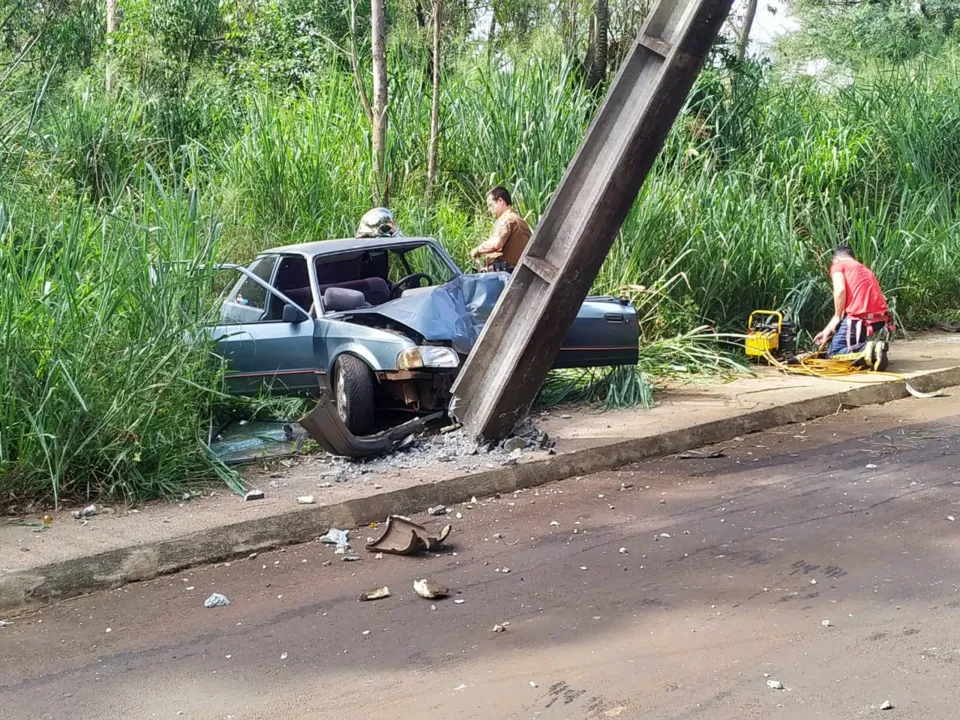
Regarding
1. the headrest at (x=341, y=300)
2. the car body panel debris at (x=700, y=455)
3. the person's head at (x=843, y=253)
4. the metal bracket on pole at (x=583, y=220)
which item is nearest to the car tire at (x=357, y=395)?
the metal bracket on pole at (x=583, y=220)

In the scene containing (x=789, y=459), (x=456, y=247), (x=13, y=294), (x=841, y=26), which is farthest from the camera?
(x=841, y=26)

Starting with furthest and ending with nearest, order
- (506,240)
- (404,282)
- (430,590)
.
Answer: (506,240) → (404,282) → (430,590)

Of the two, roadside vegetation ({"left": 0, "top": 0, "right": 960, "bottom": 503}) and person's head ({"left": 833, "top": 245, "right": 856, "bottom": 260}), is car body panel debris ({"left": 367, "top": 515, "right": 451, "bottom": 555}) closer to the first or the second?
roadside vegetation ({"left": 0, "top": 0, "right": 960, "bottom": 503})

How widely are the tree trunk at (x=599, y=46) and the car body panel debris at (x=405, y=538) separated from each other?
11.0 m

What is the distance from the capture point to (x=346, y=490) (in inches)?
251

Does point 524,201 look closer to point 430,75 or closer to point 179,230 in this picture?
point 430,75

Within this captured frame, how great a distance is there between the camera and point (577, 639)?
424cm

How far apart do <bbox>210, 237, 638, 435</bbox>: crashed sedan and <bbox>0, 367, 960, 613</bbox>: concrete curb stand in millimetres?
946

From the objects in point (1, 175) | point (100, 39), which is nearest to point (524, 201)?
point (1, 175)

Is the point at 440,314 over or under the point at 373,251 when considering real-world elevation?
under

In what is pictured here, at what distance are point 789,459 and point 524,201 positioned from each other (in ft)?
16.5

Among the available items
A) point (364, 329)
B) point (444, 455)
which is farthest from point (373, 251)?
point (444, 455)

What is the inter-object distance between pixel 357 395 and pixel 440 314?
2.72 ft

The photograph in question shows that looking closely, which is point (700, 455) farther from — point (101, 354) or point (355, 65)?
point (355, 65)
